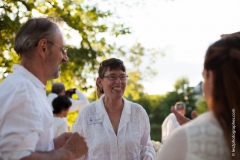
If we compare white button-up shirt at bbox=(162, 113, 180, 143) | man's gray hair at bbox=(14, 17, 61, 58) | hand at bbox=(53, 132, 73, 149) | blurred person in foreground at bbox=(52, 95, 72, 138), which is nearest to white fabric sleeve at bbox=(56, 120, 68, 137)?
blurred person in foreground at bbox=(52, 95, 72, 138)

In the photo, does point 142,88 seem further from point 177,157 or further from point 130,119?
point 177,157

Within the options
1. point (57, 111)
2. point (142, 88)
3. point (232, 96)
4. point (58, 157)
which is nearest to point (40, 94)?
point (58, 157)

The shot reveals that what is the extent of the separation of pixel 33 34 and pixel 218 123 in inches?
54.6

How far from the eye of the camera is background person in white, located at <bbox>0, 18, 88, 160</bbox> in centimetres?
259

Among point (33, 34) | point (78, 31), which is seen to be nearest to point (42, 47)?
point (33, 34)

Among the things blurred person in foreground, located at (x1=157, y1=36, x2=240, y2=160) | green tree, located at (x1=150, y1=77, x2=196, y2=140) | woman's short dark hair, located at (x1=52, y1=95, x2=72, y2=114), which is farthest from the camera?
green tree, located at (x1=150, y1=77, x2=196, y2=140)

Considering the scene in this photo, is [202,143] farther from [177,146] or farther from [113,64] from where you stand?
[113,64]

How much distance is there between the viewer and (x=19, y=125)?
8.55 ft

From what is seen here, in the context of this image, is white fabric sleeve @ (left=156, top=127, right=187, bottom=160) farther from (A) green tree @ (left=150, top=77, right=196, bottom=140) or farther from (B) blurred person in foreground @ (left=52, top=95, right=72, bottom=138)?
(A) green tree @ (left=150, top=77, right=196, bottom=140)

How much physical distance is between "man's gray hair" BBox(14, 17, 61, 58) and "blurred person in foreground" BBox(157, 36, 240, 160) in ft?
4.01

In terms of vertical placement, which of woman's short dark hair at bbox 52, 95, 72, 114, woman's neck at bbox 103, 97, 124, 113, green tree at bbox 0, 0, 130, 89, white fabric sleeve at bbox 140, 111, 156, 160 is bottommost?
white fabric sleeve at bbox 140, 111, 156, 160

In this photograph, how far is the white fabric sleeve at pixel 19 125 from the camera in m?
2.58

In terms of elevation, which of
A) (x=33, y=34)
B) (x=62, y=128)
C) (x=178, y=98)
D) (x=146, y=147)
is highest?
(x=178, y=98)

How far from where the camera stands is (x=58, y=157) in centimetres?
272
